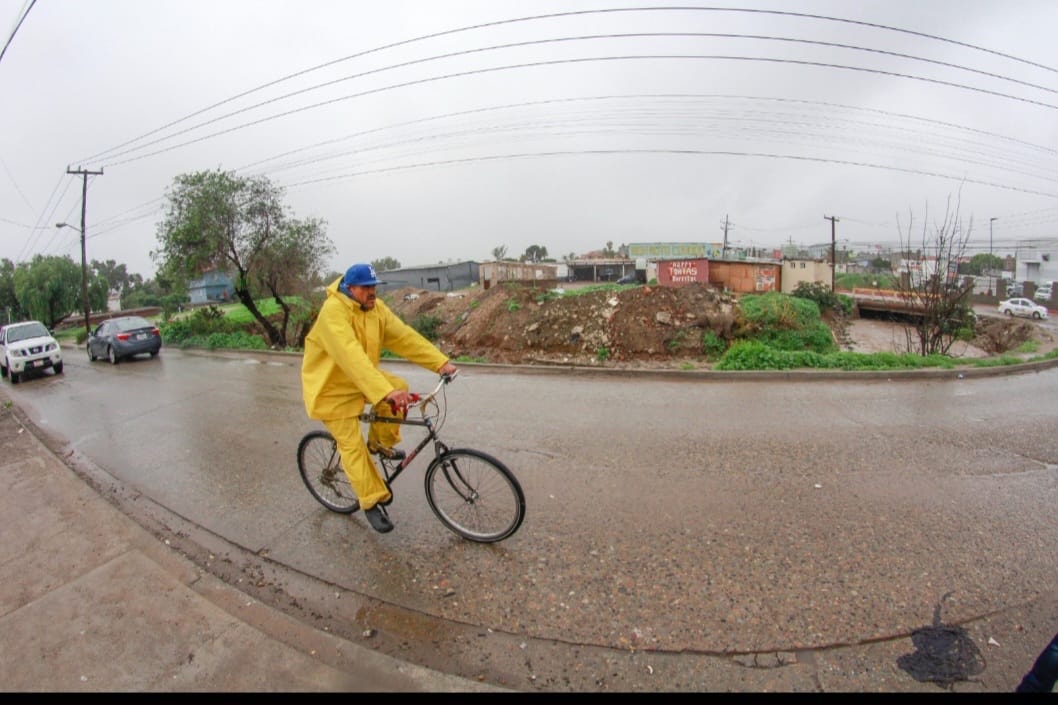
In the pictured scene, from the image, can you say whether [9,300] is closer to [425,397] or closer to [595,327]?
[595,327]

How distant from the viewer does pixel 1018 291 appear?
45625 millimetres

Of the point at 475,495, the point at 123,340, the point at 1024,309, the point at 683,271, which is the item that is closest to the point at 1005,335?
the point at 1024,309

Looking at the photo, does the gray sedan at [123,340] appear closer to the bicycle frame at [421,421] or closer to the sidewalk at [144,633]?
the sidewalk at [144,633]

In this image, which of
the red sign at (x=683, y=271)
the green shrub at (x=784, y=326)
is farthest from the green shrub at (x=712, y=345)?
the red sign at (x=683, y=271)

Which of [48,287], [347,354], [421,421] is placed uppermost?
[48,287]

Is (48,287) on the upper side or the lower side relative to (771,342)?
upper

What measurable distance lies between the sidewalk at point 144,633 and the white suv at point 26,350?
12949 millimetres

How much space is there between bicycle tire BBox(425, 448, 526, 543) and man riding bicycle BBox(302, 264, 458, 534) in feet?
1.18

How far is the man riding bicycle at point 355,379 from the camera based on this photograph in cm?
302

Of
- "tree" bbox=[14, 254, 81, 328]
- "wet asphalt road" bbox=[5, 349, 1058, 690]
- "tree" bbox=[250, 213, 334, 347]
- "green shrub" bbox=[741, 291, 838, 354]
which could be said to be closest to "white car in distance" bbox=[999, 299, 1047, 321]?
"green shrub" bbox=[741, 291, 838, 354]

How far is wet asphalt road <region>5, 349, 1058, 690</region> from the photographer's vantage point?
7.96 feet

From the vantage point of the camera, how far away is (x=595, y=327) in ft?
45.9

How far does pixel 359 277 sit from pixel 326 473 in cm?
168

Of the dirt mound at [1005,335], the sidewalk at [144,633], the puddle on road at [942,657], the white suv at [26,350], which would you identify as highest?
the white suv at [26,350]
